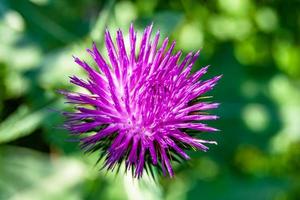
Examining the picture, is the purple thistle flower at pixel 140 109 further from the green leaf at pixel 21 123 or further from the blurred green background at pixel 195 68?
the green leaf at pixel 21 123

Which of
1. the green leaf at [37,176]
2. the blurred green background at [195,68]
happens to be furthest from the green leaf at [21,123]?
the green leaf at [37,176]

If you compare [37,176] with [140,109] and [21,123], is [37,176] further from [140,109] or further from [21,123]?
[140,109]

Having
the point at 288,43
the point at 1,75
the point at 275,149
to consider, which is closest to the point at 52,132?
the point at 1,75

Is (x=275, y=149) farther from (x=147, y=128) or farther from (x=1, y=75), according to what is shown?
(x=1, y=75)

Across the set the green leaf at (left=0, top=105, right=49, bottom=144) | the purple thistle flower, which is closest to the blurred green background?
the green leaf at (left=0, top=105, right=49, bottom=144)

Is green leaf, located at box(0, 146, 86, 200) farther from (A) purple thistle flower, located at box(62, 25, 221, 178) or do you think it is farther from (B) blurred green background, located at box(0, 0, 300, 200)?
(A) purple thistle flower, located at box(62, 25, 221, 178)

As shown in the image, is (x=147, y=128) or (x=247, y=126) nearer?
(x=147, y=128)
